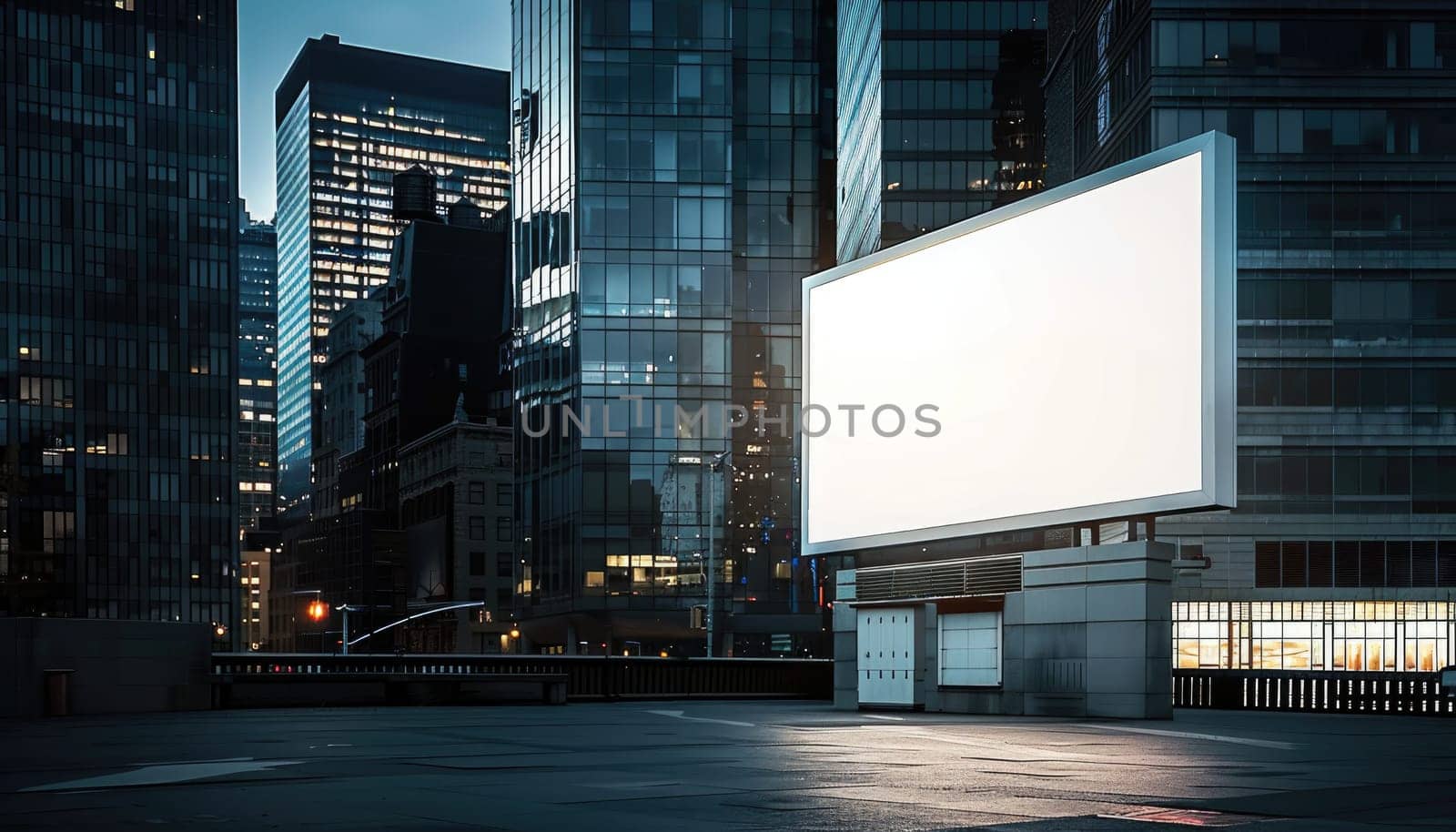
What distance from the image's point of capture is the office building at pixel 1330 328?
81812mm

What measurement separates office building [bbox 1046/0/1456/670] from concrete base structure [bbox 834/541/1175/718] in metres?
50.5

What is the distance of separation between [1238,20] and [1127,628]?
62.7m

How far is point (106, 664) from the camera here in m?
31.8

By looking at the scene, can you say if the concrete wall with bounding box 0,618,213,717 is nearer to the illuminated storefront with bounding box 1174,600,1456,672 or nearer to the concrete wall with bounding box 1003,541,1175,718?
the concrete wall with bounding box 1003,541,1175,718

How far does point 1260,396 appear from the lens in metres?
82.7

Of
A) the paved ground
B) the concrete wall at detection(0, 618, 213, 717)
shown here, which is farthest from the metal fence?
the concrete wall at detection(0, 618, 213, 717)

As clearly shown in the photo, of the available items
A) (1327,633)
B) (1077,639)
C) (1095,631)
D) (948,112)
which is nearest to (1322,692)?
(1077,639)

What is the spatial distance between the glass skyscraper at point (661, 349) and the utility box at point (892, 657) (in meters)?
67.6

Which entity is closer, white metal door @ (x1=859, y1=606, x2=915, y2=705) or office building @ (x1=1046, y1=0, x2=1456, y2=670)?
white metal door @ (x1=859, y1=606, x2=915, y2=705)

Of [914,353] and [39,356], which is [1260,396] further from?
[39,356]

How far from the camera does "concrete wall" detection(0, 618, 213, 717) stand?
1167 inches

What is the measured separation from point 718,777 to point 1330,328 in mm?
76318

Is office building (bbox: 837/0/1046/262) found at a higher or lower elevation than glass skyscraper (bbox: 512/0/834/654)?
higher

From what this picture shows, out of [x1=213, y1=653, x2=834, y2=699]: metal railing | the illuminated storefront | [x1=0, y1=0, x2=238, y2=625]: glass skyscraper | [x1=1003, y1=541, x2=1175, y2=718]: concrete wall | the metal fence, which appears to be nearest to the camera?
[x1=1003, y1=541, x2=1175, y2=718]: concrete wall
